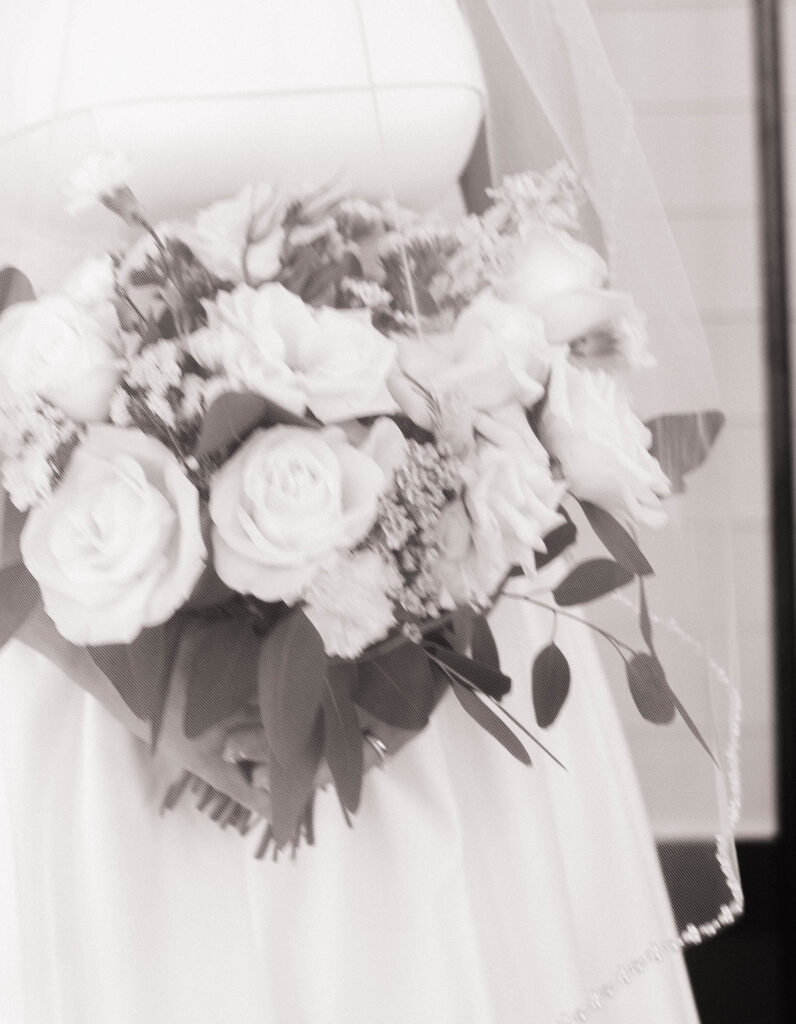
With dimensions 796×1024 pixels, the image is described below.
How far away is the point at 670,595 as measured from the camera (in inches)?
30.0

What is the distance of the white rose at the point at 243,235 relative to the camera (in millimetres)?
598

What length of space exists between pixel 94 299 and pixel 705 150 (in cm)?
143

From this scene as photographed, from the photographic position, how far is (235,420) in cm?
55

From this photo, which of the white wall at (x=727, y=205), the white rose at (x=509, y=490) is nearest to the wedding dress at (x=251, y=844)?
the white rose at (x=509, y=490)

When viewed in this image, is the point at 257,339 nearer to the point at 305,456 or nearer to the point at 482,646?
the point at 305,456

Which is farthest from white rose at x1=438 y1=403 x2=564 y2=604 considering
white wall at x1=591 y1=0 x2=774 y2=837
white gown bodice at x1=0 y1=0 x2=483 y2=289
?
white wall at x1=591 y1=0 x2=774 y2=837

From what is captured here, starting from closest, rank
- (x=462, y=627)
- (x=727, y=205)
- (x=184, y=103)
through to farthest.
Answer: (x=462, y=627), (x=184, y=103), (x=727, y=205)

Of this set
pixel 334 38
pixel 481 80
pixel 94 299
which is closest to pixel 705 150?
pixel 481 80

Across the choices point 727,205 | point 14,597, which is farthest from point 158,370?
point 727,205

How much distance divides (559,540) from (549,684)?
0.31 feet

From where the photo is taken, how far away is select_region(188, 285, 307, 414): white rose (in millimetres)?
553

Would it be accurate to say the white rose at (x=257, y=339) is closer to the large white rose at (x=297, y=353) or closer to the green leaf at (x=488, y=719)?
the large white rose at (x=297, y=353)

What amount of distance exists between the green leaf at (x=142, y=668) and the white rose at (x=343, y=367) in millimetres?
166

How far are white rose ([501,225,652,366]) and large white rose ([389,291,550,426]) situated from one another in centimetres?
2
